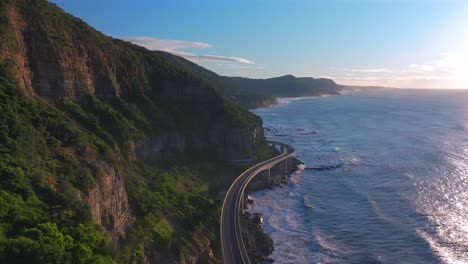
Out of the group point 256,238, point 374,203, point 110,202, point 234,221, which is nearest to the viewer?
point 110,202

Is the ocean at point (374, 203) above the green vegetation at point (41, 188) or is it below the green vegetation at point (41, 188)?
below

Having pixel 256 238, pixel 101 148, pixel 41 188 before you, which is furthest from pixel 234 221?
pixel 41 188

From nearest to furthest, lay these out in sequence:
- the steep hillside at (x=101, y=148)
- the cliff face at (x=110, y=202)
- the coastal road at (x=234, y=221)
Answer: the steep hillside at (x=101, y=148), the cliff face at (x=110, y=202), the coastal road at (x=234, y=221)

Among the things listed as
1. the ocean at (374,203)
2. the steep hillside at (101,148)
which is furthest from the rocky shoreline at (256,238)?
the steep hillside at (101,148)

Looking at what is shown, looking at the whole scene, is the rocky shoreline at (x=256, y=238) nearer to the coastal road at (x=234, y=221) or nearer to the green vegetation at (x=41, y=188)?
the coastal road at (x=234, y=221)

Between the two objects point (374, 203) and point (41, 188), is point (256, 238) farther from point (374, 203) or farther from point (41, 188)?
point (41, 188)

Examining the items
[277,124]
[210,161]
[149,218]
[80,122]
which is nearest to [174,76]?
[210,161]
